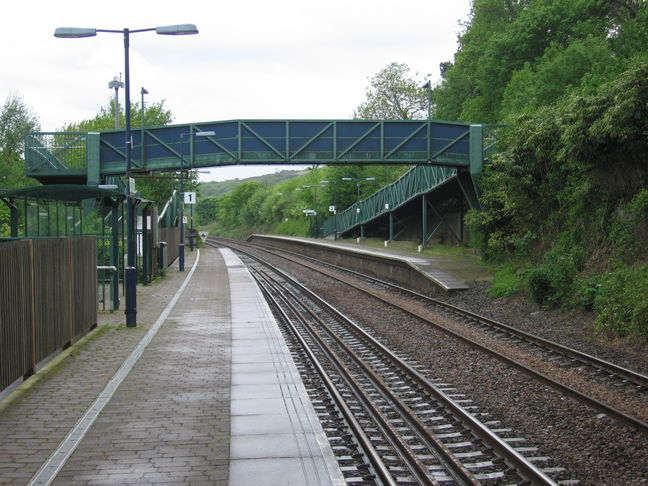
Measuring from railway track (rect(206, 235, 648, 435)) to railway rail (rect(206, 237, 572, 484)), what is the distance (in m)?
1.46

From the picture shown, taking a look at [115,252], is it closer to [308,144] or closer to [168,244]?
[308,144]

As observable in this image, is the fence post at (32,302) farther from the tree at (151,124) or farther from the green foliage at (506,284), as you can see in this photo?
the tree at (151,124)

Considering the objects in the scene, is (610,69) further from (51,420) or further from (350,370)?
(51,420)

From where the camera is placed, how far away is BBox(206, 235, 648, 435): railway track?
8.80 m

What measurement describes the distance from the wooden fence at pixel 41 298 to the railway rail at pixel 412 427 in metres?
4.26

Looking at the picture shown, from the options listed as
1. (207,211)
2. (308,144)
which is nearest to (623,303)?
(308,144)

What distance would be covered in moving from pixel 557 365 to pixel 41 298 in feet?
27.1

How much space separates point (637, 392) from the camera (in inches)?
370

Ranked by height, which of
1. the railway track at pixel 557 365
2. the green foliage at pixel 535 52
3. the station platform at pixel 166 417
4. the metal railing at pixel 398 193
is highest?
the green foliage at pixel 535 52

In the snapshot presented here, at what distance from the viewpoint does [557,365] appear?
1120 cm

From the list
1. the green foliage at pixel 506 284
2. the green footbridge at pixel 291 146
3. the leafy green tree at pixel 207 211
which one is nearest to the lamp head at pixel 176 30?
the green foliage at pixel 506 284

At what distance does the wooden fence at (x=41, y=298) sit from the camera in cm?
→ 852

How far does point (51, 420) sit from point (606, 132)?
14.5 metres

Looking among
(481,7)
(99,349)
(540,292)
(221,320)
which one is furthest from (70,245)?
(481,7)
